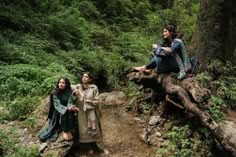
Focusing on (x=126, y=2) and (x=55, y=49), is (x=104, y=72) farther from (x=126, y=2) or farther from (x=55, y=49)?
(x=126, y=2)

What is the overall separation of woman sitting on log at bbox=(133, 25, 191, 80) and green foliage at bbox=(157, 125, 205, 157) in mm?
1288

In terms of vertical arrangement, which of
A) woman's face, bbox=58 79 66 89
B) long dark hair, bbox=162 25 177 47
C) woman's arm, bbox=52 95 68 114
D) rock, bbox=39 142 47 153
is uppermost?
long dark hair, bbox=162 25 177 47

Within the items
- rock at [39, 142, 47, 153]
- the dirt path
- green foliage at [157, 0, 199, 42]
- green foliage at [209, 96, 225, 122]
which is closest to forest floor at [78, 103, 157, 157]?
the dirt path

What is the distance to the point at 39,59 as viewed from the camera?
12664mm

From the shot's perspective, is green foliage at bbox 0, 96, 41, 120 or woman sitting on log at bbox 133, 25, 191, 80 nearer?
woman sitting on log at bbox 133, 25, 191, 80

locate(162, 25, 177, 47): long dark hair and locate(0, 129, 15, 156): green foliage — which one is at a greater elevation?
locate(162, 25, 177, 47): long dark hair

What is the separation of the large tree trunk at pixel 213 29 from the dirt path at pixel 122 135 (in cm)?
254

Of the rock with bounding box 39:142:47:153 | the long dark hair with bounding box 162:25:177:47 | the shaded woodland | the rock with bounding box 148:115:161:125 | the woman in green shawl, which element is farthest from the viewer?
the rock with bounding box 148:115:161:125

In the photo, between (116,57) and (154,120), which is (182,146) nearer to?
(154,120)

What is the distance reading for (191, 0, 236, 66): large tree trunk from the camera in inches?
396

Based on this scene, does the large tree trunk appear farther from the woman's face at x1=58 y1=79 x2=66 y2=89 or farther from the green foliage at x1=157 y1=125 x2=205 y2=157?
the woman's face at x1=58 y1=79 x2=66 y2=89

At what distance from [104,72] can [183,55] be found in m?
5.46

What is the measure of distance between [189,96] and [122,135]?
1.80 metres

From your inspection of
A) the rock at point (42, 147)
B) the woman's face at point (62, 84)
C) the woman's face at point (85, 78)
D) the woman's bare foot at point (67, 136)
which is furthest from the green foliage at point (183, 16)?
the rock at point (42, 147)
